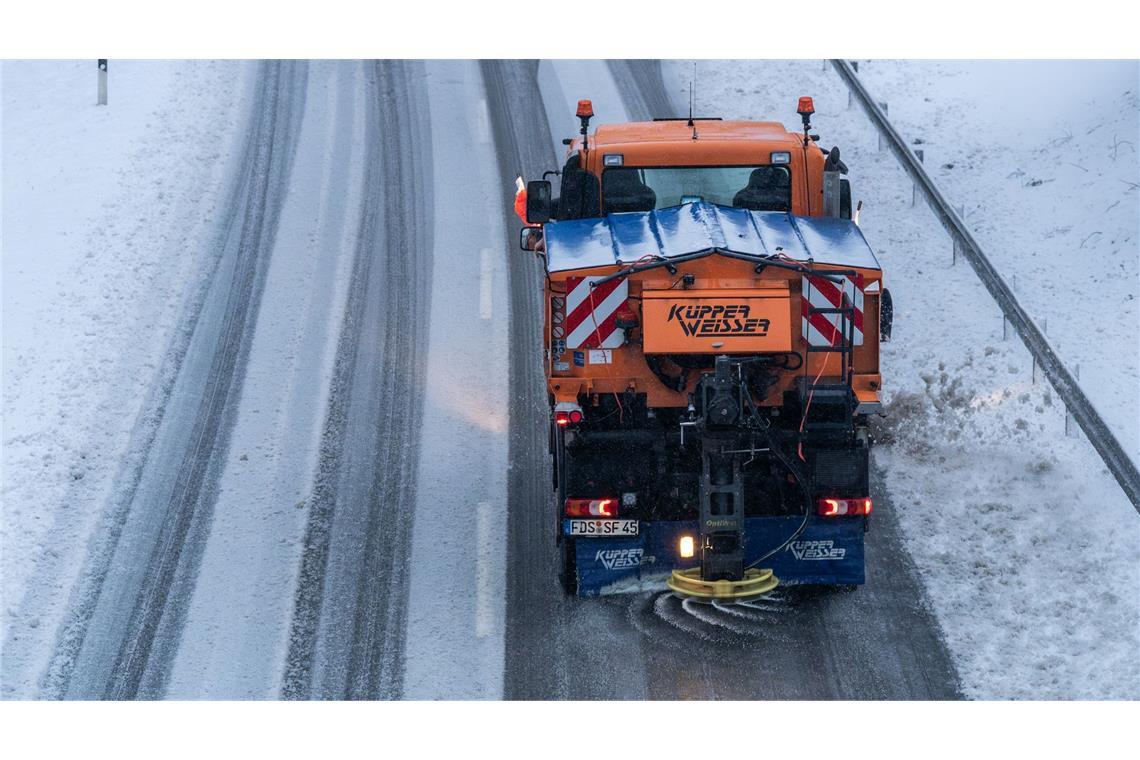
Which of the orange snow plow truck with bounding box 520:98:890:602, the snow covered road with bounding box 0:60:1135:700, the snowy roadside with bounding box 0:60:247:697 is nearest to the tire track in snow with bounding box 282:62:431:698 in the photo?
the snow covered road with bounding box 0:60:1135:700

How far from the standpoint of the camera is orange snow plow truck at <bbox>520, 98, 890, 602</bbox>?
11.1m

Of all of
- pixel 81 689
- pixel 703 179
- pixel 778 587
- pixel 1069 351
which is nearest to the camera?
pixel 81 689

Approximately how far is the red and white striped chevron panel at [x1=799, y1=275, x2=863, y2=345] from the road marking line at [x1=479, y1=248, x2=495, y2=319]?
6.04 m

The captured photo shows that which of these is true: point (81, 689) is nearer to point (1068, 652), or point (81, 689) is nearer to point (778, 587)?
point (778, 587)

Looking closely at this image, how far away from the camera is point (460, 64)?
23984 mm

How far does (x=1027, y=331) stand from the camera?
1464 centimetres

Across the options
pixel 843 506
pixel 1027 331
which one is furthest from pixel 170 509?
pixel 1027 331

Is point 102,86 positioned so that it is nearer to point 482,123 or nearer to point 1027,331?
point 482,123

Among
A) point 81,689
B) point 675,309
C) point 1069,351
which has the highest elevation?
point 675,309

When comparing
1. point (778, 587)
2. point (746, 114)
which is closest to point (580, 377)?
point (778, 587)

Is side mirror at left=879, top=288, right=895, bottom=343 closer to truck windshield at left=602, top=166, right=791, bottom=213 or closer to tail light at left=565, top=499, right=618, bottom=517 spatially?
truck windshield at left=602, top=166, right=791, bottom=213

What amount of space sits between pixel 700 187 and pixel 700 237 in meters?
1.46

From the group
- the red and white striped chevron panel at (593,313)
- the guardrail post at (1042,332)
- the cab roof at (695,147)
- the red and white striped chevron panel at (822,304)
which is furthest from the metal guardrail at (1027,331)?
the red and white striped chevron panel at (593,313)

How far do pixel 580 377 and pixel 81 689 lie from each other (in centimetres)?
415
